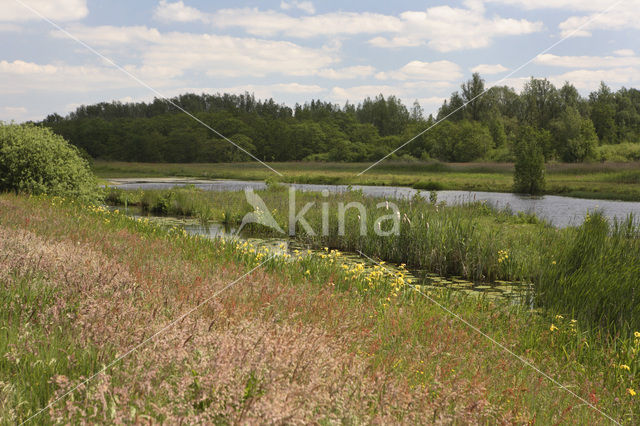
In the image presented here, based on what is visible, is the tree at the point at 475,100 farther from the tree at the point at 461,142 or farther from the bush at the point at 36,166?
the bush at the point at 36,166

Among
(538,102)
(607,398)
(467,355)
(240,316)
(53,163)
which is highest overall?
(538,102)

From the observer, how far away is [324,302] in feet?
17.7

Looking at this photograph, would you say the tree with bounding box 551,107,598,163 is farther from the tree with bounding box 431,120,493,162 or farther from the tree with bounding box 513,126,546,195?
the tree with bounding box 513,126,546,195

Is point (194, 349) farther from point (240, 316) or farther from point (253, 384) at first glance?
point (240, 316)

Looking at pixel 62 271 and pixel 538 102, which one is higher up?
pixel 538 102

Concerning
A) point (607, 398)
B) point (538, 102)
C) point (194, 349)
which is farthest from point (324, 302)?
point (538, 102)

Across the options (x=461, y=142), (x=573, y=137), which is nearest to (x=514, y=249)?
(x=573, y=137)

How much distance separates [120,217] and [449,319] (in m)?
10.1

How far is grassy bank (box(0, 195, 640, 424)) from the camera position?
2.50 metres

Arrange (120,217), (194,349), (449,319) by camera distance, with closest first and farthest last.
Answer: (194,349), (449,319), (120,217)

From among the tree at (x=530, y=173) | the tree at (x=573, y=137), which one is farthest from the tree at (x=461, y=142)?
the tree at (x=530, y=173)

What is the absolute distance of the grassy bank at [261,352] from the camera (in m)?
2.50

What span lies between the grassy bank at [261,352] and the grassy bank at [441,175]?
24.4 metres

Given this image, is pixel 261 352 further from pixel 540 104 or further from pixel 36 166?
pixel 540 104
